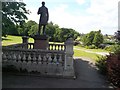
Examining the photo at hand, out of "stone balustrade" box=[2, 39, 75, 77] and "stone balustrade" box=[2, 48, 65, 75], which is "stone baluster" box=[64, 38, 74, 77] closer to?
"stone balustrade" box=[2, 39, 75, 77]

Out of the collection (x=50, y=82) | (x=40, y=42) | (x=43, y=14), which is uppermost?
(x=43, y=14)

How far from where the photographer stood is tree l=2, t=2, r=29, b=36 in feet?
46.4

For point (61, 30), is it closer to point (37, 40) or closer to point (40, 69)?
point (37, 40)

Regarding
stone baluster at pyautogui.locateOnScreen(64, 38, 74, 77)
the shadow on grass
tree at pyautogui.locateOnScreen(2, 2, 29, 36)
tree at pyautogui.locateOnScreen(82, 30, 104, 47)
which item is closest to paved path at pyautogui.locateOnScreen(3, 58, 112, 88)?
the shadow on grass

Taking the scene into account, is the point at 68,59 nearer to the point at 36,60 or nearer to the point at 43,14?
the point at 36,60

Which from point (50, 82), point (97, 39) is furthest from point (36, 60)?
point (97, 39)

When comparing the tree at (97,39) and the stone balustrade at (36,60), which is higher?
the tree at (97,39)

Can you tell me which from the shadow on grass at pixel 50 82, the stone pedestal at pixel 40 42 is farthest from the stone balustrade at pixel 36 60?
the stone pedestal at pixel 40 42

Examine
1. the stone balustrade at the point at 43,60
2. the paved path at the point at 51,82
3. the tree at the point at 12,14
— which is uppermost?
the tree at the point at 12,14

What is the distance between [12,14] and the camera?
14820 mm

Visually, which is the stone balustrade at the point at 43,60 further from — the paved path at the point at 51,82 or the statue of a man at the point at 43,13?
the statue of a man at the point at 43,13

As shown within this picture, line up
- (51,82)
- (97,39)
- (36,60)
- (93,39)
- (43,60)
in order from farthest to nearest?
(93,39) → (97,39) → (36,60) → (43,60) → (51,82)

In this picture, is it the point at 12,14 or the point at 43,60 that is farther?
the point at 12,14

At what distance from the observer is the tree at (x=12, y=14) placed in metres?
14.1
